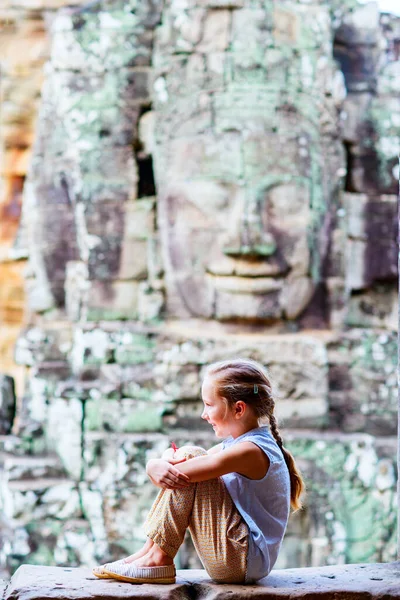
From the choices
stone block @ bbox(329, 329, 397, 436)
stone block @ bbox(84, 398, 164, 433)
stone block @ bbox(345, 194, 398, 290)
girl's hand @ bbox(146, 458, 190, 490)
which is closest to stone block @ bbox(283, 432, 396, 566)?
stone block @ bbox(329, 329, 397, 436)

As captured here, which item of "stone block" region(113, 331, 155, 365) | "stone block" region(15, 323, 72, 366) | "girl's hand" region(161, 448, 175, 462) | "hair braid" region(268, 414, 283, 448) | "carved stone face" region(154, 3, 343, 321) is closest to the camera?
"girl's hand" region(161, 448, 175, 462)

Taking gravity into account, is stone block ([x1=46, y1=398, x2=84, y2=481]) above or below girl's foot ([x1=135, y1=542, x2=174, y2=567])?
below

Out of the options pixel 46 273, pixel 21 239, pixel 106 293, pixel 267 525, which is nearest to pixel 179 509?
pixel 267 525

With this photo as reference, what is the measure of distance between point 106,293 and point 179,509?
4458 millimetres

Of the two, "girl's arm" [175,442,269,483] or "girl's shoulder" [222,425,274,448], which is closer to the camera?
"girl's arm" [175,442,269,483]

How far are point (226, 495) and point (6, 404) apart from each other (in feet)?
15.4

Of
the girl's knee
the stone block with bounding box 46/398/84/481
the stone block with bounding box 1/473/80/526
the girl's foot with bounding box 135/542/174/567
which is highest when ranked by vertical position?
the girl's knee

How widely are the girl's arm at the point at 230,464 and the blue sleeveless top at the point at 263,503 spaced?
0.03 meters

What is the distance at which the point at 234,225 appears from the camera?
22.7 ft

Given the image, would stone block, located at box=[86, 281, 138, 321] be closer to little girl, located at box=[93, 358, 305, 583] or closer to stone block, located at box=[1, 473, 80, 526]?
stone block, located at box=[1, 473, 80, 526]

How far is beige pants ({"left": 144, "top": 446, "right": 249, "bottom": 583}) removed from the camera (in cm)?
315

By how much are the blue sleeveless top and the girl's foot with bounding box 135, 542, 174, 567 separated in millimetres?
272

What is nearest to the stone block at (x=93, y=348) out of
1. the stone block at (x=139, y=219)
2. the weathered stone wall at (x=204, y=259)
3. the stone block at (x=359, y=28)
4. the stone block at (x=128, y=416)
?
the weathered stone wall at (x=204, y=259)

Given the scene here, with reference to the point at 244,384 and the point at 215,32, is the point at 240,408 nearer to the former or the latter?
the point at 244,384
